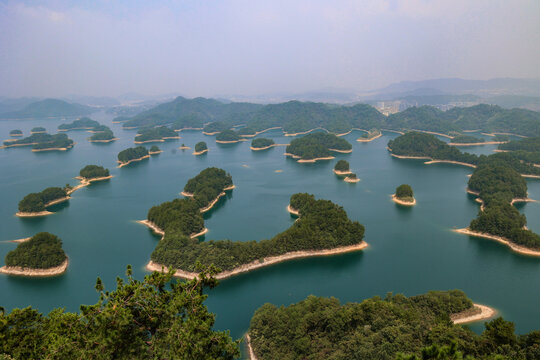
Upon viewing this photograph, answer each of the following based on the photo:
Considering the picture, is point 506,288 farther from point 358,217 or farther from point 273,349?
point 273,349

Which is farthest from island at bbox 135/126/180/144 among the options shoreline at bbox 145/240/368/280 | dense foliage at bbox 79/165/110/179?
shoreline at bbox 145/240/368/280

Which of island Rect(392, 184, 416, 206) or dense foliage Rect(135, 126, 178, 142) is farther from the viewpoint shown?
dense foliage Rect(135, 126, 178, 142)

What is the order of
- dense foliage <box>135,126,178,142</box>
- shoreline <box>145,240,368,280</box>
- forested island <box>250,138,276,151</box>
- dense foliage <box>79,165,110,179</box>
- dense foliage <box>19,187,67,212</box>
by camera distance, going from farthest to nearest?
dense foliage <box>135,126,178,142</box> < forested island <box>250,138,276,151</box> < dense foliage <box>79,165,110,179</box> < dense foliage <box>19,187,67,212</box> < shoreline <box>145,240,368,280</box>

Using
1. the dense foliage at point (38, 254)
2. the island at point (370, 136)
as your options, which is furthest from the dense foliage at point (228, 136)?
the dense foliage at point (38, 254)

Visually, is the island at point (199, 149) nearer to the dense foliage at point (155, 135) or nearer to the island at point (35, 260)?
the dense foliage at point (155, 135)

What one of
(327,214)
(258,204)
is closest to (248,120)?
(258,204)

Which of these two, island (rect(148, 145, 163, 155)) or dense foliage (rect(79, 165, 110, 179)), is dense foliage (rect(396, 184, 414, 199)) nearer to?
dense foliage (rect(79, 165, 110, 179))

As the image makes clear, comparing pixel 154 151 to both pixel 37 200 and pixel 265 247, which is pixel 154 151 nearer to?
pixel 37 200
